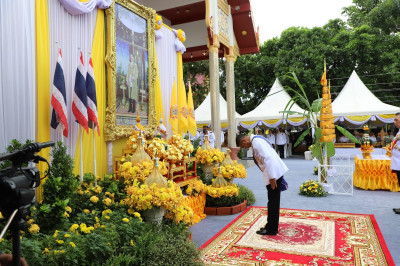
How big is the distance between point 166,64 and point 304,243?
5893 millimetres

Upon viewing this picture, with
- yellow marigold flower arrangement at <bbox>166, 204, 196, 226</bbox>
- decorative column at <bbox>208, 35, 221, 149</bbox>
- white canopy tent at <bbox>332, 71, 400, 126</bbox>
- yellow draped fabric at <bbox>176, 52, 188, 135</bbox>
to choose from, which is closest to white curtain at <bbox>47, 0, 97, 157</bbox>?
yellow marigold flower arrangement at <bbox>166, 204, 196, 226</bbox>

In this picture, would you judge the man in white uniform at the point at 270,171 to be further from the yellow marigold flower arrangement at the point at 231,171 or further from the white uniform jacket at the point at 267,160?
the yellow marigold flower arrangement at the point at 231,171

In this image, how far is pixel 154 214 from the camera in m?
4.21

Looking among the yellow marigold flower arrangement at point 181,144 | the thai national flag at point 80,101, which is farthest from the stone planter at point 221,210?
the thai national flag at point 80,101

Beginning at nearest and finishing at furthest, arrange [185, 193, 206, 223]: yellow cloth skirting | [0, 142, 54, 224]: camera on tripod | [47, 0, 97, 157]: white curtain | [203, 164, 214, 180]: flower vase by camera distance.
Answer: [0, 142, 54, 224]: camera on tripod, [47, 0, 97, 157]: white curtain, [185, 193, 206, 223]: yellow cloth skirting, [203, 164, 214, 180]: flower vase

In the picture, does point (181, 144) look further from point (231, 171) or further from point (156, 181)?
point (156, 181)

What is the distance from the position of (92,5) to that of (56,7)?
74 cm

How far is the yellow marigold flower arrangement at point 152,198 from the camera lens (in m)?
4.07

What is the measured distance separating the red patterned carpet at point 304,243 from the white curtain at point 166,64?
393 cm

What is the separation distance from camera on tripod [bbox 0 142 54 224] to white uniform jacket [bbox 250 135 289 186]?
12.1ft

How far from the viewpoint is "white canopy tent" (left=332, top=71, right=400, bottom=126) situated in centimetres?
1453

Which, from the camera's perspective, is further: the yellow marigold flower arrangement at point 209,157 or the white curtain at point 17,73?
the yellow marigold flower arrangement at point 209,157

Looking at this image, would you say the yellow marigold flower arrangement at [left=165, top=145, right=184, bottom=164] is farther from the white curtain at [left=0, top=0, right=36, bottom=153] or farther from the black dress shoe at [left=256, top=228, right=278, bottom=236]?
the white curtain at [left=0, top=0, right=36, bottom=153]

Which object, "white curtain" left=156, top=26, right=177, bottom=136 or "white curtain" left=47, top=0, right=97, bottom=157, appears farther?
"white curtain" left=156, top=26, right=177, bottom=136
